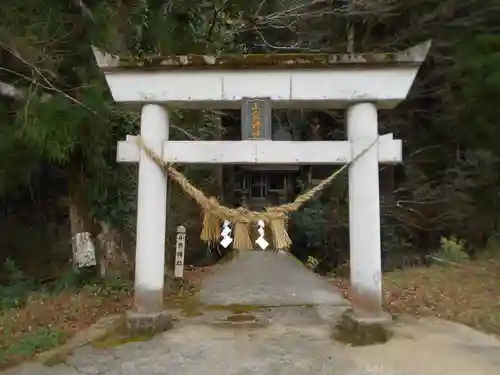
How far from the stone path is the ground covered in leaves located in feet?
1.38

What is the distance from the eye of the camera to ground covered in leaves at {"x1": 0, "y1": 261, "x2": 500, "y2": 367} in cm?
545

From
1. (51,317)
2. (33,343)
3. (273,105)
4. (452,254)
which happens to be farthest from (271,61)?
(452,254)

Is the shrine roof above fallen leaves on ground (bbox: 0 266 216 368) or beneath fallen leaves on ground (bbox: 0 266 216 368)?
above

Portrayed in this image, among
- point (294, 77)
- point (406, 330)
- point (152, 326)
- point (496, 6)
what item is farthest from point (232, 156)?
point (496, 6)

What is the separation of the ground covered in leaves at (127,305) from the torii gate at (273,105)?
42.9 inches

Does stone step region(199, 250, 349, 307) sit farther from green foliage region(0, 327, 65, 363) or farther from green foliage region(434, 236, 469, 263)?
green foliage region(0, 327, 65, 363)

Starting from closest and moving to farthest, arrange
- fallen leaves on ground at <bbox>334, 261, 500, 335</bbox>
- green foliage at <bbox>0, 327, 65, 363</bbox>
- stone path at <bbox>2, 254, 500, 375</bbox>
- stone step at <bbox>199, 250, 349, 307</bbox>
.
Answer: stone path at <bbox>2, 254, 500, 375</bbox> → green foliage at <bbox>0, 327, 65, 363</bbox> → fallen leaves on ground at <bbox>334, 261, 500, 335</bbox> → stone step at <bbox>199, 250, 349, 307</bbox>

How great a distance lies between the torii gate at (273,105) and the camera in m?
5.50

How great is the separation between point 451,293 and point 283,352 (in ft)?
11.3

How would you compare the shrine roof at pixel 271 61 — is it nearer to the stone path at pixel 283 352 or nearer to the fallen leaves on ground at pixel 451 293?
the stone path at pixel 283 352

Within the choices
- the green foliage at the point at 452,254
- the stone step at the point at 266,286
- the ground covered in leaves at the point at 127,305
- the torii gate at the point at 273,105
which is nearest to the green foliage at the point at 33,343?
the ground covered in leaves at the point at 127,305

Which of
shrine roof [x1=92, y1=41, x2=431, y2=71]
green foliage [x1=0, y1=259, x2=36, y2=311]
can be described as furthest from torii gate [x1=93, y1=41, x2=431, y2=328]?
green foliage [x1=0, y1=259, x2=36, y2=311]

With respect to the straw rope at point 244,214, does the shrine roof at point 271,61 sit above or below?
above

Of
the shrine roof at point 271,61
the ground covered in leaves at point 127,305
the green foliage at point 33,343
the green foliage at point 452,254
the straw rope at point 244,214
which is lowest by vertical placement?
the green foliage at point 33,343
